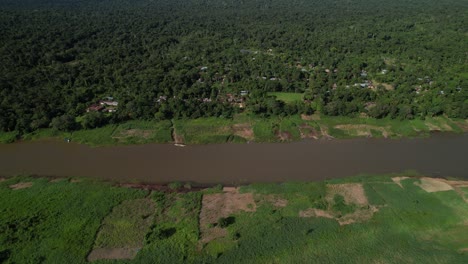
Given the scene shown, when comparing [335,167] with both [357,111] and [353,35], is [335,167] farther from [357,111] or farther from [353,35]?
[353,35]

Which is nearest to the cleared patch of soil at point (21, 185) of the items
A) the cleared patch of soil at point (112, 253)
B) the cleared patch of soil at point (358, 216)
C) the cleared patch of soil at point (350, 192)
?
the cleared patch of soil at point (112, 253)

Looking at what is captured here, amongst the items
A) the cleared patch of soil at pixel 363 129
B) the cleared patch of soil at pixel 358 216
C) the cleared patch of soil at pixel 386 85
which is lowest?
the cleared patch of soil at pixel 358 216

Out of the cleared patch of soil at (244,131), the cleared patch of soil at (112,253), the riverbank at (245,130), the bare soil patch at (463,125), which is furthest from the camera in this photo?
the bare soil patch at (463,125)

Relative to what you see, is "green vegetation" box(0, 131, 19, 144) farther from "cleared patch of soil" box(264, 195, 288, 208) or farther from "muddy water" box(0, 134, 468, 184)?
"cleared patch of soil" box(264, 195, 288, 208)

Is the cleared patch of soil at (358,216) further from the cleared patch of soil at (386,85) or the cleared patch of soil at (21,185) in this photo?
the cleared patch of soil at (386,85)

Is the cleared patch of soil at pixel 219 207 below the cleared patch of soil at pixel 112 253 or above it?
above

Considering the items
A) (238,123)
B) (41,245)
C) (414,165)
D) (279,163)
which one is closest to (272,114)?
(238,123)
